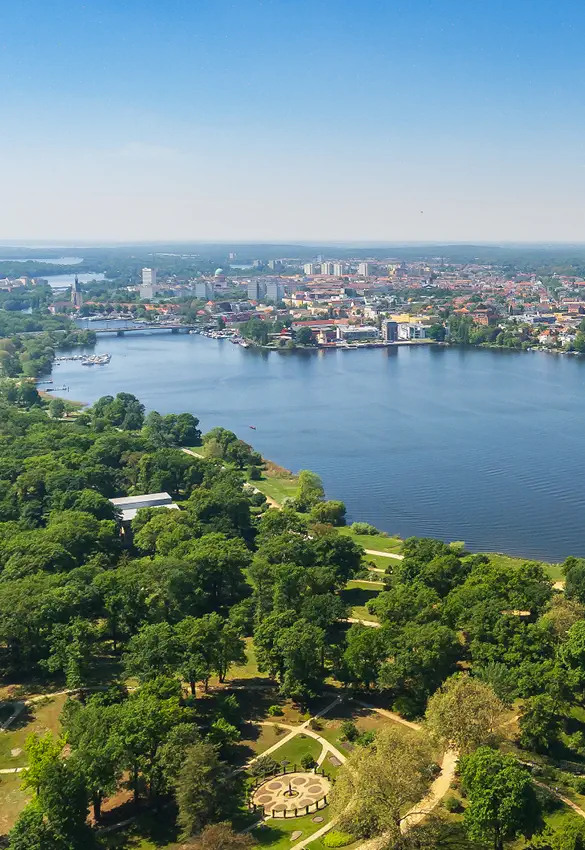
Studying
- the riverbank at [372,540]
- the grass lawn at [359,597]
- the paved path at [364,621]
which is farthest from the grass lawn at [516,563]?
the paved path at [364,621]

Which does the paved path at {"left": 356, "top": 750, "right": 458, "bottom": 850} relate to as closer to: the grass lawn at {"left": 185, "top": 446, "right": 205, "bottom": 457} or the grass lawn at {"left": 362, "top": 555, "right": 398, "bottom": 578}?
the grass lawn at {"left": 362, "top": 555, "right": 398, "bottom": 578}

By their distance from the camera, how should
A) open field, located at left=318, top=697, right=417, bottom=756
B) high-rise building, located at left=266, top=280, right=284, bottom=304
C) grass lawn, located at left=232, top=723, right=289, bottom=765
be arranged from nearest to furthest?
grass lawn, located at left=232, top=723, right=289, bottom=765 → open field, located at left=318, top=697, right=417, bottom=756 → high-rise building, located at left=266, top=280, right=284, bottom=304

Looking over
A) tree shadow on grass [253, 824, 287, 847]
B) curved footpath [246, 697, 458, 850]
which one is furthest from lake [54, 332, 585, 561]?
tree shadow on grass [253, 824, 287, 847]

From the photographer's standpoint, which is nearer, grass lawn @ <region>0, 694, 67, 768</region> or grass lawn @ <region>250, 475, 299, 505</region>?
grass lawn @ <region>0, 694, 67, 768</region>

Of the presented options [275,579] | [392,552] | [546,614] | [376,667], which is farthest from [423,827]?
[392,552]

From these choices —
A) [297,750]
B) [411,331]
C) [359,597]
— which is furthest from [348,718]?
[411,331]

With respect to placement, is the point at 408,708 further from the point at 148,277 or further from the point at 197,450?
the point at 148,277

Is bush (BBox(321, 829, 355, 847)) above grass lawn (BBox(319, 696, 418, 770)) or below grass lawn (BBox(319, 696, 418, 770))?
above

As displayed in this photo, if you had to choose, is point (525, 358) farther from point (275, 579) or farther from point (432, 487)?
point (275, 579)
